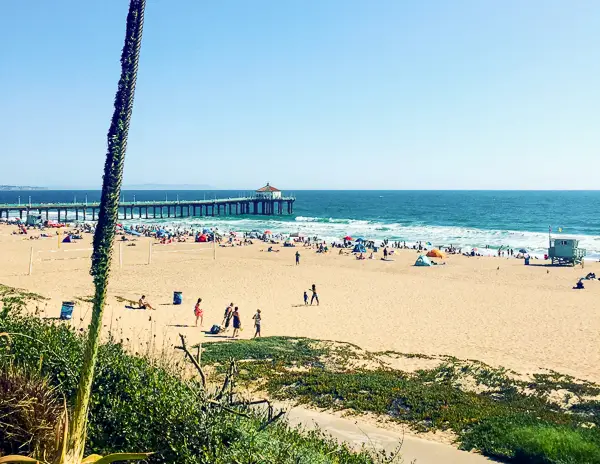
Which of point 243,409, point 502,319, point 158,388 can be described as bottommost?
point 502,319

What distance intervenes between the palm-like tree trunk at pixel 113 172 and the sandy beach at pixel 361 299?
13.7 feet

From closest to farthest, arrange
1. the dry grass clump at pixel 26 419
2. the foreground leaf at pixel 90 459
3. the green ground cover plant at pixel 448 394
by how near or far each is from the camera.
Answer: the foreground leaf at pixel 90 459 → the dry grass clump at pixel 26 419 → the green ground cover plant at pixel 448 394

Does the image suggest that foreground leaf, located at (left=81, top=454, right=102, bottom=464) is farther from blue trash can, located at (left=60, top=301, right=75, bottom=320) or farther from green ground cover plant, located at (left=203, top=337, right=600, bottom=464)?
blue trash can, located at (left=60, top=301, right=75, bottom=320)

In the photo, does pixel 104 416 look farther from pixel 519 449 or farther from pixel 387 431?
pixel 519 449

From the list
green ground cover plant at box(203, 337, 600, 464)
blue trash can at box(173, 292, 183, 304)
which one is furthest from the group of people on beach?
blue trash can at box(173, 292, 183, 304)

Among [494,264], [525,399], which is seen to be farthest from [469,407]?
[494,264]

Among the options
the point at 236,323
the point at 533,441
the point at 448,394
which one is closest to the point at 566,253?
the point at 236,323

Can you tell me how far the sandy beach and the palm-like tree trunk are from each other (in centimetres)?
418

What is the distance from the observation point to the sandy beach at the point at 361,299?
15.8 meters

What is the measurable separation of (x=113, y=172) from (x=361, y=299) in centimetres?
1933

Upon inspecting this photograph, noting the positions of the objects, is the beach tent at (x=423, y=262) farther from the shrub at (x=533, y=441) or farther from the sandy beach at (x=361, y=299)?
the shrub at (x=533, y=441)

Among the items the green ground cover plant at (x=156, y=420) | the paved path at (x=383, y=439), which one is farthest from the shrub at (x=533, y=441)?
the green ground cover plant at (x=156, y=420)

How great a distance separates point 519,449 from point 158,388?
5.51 m

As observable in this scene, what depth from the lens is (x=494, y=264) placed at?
37.4m
